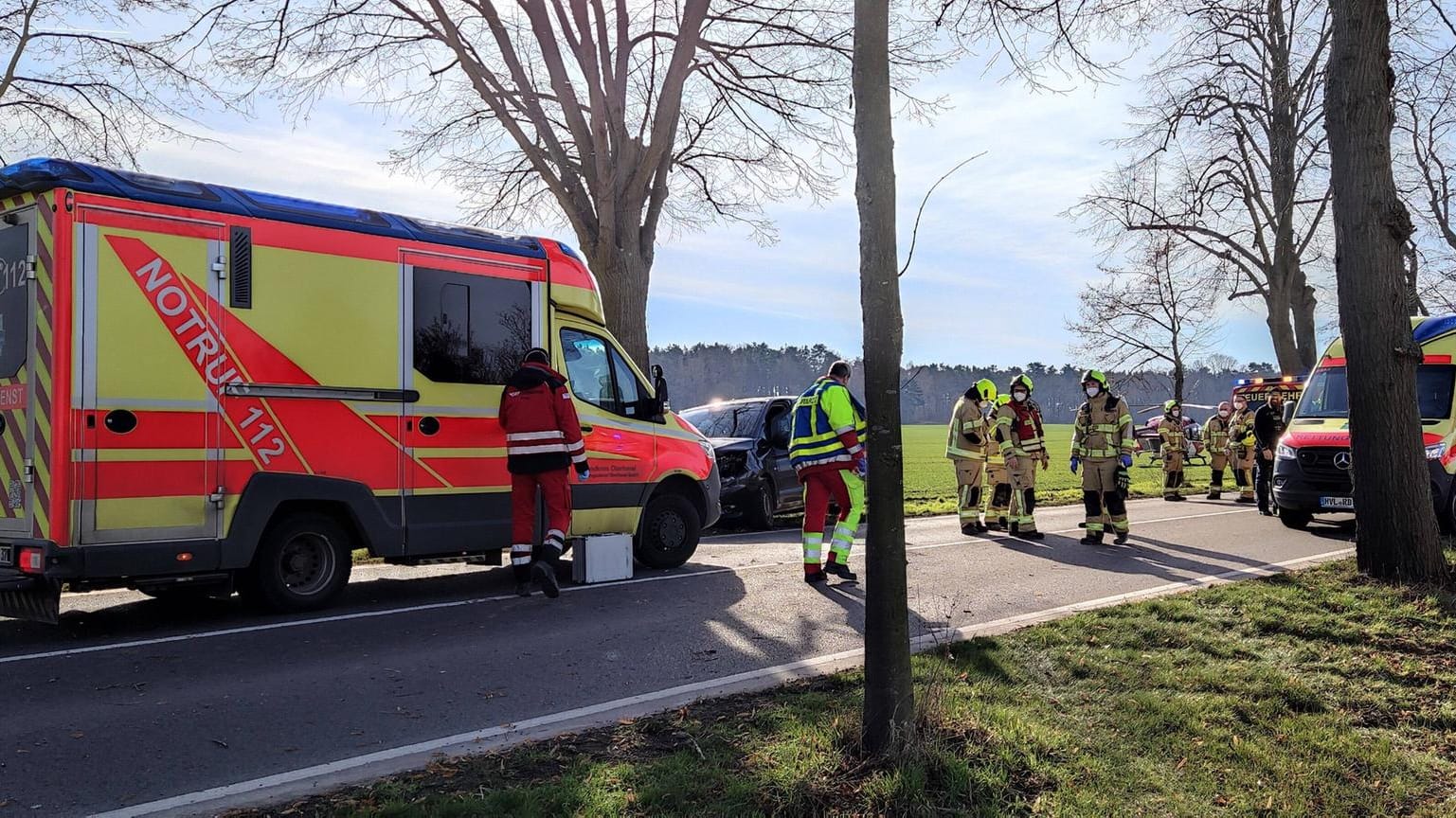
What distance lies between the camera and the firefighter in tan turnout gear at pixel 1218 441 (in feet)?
67.1

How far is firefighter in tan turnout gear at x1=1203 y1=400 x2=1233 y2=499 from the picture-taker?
20.4 metres

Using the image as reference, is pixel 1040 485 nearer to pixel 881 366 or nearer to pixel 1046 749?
pixel 1046 749

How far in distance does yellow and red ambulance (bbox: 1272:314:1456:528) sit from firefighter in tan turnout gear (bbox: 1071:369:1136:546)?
2.68m

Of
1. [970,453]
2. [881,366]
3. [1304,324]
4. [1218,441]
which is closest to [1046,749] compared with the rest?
[881,366]

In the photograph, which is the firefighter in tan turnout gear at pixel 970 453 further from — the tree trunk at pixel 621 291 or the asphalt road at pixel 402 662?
the tree trunk at pixel 621 291

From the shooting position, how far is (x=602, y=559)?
9.45m

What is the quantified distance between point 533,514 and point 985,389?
6690 millimetres

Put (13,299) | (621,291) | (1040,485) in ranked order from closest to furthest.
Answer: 1. (13,299)
2. (621,291)
3. (1040,485)

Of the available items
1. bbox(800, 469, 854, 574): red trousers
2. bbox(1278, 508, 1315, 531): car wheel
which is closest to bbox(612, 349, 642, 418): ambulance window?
bbox(800, 469, 854, 574): red trousers

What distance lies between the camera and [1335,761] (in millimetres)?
4371

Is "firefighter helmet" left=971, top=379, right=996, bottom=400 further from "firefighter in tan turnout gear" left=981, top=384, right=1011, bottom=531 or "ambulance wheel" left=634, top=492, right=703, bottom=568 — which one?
"ambulance wheel" left=634, top=492, right=703, bottom=568

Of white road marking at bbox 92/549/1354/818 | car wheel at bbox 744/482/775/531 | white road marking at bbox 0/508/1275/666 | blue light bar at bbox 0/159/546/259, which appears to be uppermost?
blue light bar at bbox 0/159/546/259

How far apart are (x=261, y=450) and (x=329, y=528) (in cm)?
84

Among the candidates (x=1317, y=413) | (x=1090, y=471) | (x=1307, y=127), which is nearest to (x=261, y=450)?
(x=1090, y=471)
